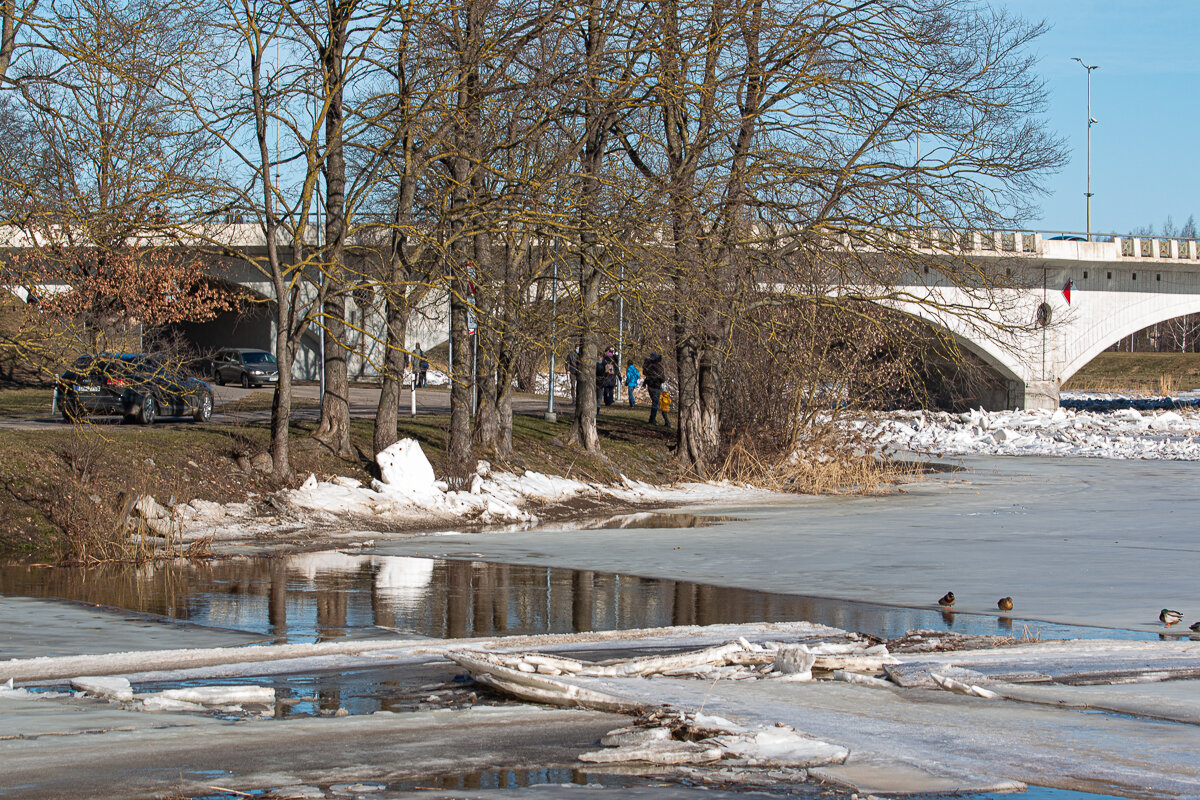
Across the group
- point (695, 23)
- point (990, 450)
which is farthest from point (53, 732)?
point (990, 450)

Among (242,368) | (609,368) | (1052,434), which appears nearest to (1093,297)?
(1052,434)

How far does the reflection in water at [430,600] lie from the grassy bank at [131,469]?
1224 millimetres

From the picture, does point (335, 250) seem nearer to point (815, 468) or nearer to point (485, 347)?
point (485, 347)

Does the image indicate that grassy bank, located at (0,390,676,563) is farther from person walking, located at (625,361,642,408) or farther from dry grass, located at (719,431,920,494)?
person walking, located at (625,361,642,408)

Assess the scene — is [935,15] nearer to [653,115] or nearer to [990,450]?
[653,115]

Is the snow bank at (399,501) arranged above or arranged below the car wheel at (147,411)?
below

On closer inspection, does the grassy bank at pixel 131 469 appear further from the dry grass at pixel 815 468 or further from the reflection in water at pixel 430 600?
the dry grass at pixel 815 468

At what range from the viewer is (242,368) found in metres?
51.5

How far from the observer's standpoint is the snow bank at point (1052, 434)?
130 ft

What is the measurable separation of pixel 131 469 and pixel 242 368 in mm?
35382

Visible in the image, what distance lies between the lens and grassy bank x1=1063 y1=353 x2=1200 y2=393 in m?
82.6

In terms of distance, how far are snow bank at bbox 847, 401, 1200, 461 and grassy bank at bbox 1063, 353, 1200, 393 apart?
26.3 m

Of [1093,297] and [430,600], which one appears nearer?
[430,600]

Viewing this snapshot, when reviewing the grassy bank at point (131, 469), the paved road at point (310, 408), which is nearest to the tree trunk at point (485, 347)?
the grassy bank at point (131, 469)
